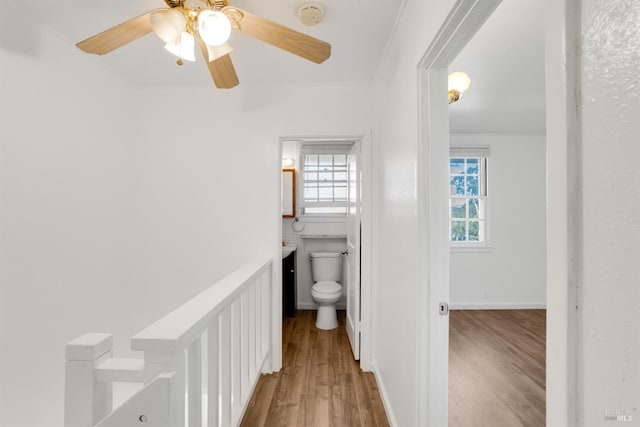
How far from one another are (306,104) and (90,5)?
54.6 inches

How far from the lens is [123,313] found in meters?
2.26

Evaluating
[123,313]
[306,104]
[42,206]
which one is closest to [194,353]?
[42,206]

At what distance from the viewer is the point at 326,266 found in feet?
11.5

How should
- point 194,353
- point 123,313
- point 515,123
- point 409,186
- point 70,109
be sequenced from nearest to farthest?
point 194,353 → point 409,186 → point 70,109 → point 123,313 → point 515,123

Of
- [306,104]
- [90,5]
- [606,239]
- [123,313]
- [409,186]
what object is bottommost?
[123,313]

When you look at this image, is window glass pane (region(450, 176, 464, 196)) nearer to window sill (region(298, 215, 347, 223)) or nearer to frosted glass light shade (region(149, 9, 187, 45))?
window sill (region(298, 215, 347, 223))

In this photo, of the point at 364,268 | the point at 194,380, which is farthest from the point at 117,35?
the point at 364,268

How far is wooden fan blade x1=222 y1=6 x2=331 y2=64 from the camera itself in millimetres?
1178

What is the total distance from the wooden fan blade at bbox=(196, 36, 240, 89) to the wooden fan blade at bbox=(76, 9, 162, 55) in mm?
227

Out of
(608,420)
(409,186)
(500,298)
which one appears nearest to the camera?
(608,420)

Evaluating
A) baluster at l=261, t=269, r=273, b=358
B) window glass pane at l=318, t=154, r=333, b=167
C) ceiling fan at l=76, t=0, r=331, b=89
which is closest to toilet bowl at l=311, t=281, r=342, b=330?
baluster at l=261, t=269, r=273, b=358

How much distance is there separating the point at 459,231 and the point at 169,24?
12.5 feet

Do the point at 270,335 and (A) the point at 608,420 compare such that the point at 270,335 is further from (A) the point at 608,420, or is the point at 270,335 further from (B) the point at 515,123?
(B) the point at 515,123

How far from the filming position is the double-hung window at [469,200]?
3.86 metres
